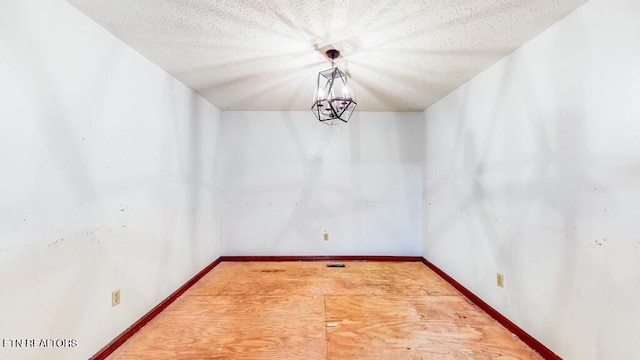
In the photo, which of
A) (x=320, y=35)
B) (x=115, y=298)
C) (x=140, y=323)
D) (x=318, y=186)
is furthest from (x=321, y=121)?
(x=140, y=323)

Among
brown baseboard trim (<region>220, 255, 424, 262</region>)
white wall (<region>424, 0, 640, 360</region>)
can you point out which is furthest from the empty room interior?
brown baseboard trim (<region>220, 255, 424, 262</region>)

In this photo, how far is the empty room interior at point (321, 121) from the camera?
4.52ft

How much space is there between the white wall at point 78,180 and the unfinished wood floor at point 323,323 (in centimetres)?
39

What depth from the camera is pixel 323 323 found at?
220cm

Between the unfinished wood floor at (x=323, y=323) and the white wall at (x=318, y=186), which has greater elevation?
the white wall at (x=318, y=186)

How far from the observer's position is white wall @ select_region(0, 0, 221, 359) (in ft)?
4.24

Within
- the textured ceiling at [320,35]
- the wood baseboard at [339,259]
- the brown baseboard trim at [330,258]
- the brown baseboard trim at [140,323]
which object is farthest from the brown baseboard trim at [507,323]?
the brown baseboard trim at [140,323]

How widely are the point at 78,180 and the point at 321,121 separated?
170cm

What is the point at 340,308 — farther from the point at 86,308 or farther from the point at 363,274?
the point at 86,308

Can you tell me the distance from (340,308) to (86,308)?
186cm

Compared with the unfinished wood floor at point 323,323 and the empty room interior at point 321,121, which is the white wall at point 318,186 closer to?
the empty room interior at point 321,121

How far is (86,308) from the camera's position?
65.8 inches

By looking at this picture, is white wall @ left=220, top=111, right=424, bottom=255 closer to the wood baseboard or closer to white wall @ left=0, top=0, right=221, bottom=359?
the wood baseboard

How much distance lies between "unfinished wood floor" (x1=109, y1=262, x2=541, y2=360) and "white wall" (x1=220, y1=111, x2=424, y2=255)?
791 millimetres
